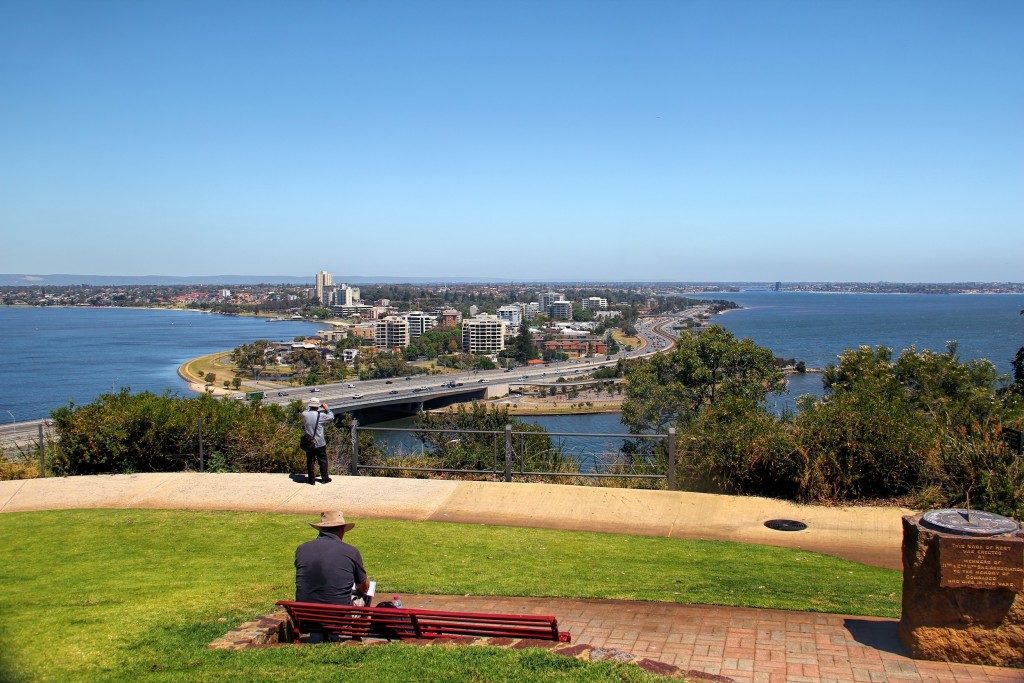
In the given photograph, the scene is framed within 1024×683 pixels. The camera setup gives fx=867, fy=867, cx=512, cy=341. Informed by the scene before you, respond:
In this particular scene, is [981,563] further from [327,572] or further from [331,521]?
[331,521]

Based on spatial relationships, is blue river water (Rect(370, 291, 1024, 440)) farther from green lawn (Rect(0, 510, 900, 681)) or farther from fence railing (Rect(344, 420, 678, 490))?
green lawn (Rect(0, 510, 900, 681))

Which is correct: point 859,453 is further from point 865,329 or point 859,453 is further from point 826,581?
point 865,329

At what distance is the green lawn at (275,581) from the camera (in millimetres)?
5133

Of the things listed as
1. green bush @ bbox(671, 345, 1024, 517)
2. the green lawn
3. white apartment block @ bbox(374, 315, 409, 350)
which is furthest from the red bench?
white apartment block @ bbox(374, 315, 409, 350)

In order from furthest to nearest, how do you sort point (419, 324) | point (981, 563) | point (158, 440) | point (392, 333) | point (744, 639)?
point (419, 324)
point (392, 333)
point (158, 440)
point (744, 639)
point (981, 563)

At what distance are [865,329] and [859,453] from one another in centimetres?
12686

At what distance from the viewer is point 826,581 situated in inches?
306

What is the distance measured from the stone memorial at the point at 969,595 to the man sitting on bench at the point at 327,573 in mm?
3754

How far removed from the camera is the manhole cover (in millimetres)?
9992

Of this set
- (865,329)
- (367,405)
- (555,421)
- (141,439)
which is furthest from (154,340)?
(141,439)

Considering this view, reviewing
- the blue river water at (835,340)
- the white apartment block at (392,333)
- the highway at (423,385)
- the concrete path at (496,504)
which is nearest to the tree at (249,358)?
the highway at (423,385)

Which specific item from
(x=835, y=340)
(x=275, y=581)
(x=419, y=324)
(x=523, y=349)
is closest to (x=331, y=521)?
(x=275, y=581)

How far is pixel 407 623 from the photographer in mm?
5605

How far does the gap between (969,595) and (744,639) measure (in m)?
1.47
